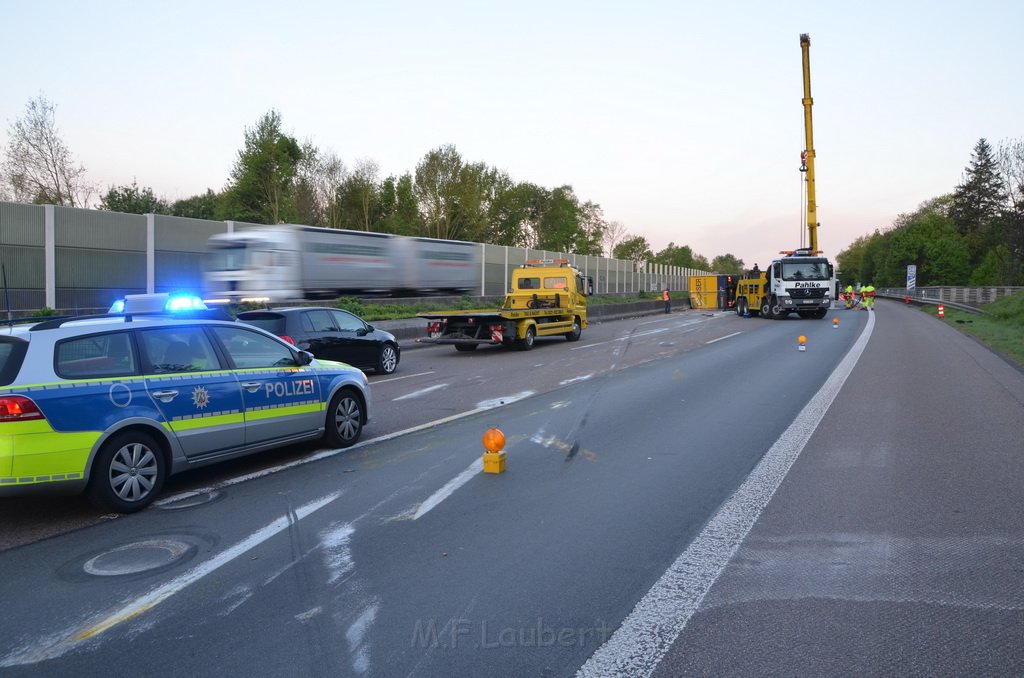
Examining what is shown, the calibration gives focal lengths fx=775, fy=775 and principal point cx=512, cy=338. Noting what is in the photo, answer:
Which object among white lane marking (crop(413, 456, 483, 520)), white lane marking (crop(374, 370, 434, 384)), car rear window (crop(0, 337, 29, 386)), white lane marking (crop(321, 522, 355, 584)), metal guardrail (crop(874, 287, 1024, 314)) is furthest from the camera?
metal guardrail (crop(874, 287, 1024, 314))

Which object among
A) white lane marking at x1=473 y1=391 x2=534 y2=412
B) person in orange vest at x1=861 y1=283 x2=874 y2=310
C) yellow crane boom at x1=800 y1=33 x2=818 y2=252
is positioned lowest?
white lane marking at x1=473 y1=391 x2=534 y2=412

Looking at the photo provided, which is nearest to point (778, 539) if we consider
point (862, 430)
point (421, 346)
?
point (862, 430)

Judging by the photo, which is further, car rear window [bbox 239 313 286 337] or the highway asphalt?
car rear window [bbox 239 313 286 337]

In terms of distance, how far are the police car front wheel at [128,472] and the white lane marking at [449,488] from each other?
7.10ft

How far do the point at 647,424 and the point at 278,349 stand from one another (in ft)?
15.1

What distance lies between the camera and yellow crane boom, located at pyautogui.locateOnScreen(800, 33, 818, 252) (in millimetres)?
46406

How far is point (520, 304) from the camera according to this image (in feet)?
82.8

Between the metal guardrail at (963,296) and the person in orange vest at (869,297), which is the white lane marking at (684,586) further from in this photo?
the person in orange vest at (869,297)

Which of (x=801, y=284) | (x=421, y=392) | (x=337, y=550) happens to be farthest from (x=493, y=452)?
(x=801, y=284)

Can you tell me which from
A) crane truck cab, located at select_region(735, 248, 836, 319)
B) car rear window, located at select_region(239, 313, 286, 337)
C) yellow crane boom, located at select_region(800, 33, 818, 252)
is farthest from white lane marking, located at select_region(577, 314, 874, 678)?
yellow crane boom, located at select_region(800, 33, 818, 252)

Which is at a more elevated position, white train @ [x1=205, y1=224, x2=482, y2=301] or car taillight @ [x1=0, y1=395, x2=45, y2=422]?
white train @ [x1=205, y1=224, x2=482, y2=301]

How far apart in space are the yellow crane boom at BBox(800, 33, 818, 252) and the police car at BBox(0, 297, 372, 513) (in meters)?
43.5

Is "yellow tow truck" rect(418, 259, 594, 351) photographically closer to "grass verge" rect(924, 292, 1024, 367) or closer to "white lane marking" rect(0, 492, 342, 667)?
"grass verge" rect(924, 292, 1024, 367)

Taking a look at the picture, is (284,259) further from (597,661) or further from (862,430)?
(597,661)
